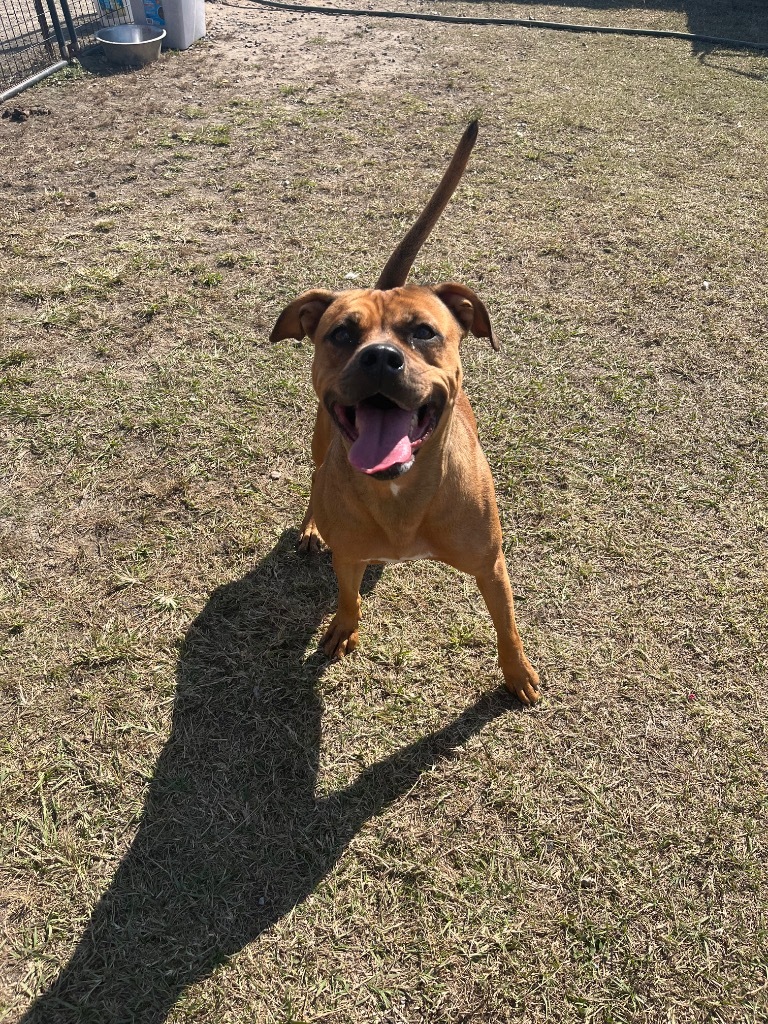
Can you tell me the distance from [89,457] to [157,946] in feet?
9.54

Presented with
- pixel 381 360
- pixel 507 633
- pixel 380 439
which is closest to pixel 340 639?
pixel 507 633

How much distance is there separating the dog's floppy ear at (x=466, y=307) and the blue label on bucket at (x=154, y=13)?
971 cm

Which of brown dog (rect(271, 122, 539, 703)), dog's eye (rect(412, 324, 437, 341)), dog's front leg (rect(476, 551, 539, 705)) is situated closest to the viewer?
brown dog (rect(271, 122, 539, 703))

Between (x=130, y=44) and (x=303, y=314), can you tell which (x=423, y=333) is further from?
(x=130, y=44)

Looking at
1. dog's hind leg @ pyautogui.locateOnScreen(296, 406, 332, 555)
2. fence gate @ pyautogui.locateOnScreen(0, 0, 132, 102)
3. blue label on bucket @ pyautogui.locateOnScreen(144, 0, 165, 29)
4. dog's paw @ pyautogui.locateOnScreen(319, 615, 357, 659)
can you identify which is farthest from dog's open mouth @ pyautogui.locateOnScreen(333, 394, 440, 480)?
blue label on bucket @ pyautogui.locateOnScreen(144, 0, 165, 29)

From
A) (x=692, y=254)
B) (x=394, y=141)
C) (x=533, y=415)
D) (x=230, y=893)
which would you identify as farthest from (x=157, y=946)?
(x=394, y=141)

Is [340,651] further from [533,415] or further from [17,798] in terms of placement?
[533,415]

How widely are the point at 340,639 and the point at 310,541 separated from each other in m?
0.68

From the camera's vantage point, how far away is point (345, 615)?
3.39 metres

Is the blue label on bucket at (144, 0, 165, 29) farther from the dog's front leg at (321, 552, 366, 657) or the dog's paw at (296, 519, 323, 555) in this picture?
the dog's front leg at (321, 552, 366, 657)

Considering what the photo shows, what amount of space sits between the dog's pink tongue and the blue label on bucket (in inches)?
406

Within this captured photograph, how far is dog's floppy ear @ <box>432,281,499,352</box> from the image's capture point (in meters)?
2.97

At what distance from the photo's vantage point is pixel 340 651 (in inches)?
136

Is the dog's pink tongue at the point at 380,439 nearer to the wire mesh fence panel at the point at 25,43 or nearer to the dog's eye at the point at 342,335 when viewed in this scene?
the dog's eye at the point at 342,335
